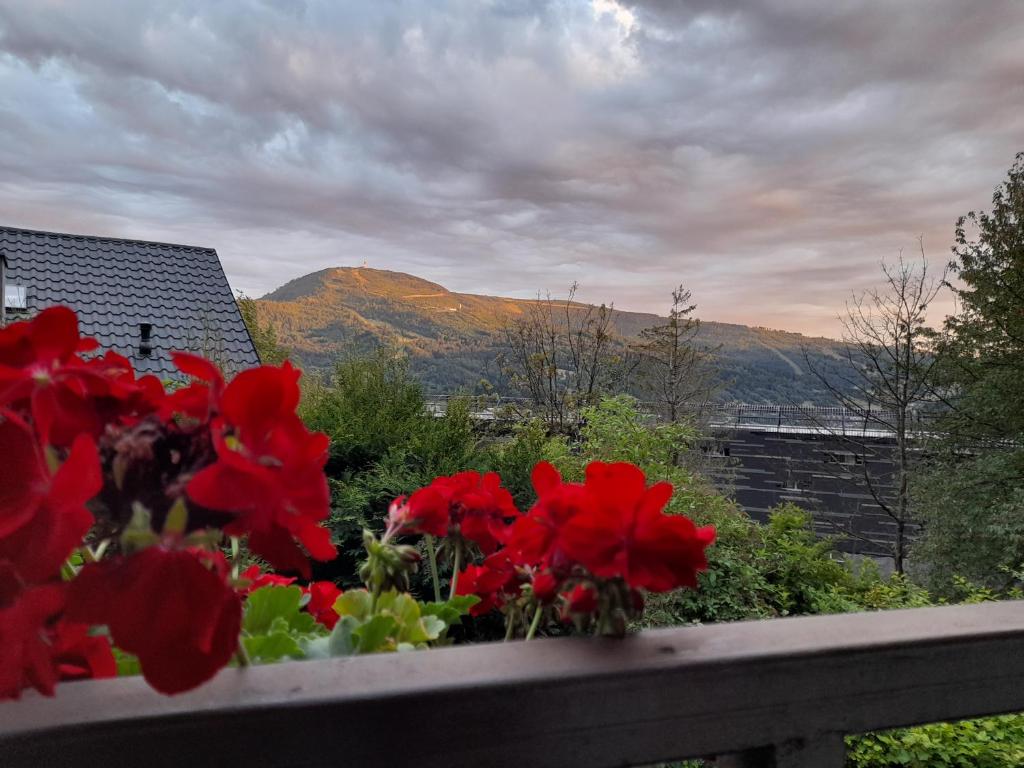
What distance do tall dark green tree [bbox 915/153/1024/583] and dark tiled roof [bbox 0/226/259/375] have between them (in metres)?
8.91

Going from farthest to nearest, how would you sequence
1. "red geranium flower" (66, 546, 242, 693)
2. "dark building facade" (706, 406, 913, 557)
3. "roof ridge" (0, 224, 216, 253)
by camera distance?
1. "dark building facade" (706, 406, 913, 557)
2. "roof ridge" (0, 224, 216, 253)
3. "red geranium flower" (66, 546, 242, 693)

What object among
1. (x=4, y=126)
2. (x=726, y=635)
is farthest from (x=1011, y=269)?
(x=4, y=126)

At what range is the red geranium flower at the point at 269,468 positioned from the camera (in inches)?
12.3

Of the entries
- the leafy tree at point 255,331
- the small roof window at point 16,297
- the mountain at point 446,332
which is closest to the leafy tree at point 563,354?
the mountain at point 446,332

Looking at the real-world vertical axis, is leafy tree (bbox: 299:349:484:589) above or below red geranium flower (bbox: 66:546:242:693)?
below

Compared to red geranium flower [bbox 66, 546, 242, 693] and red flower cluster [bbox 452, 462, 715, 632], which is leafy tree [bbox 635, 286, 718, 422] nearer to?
red flower cluster [bbox 452, 462, 715, 632]

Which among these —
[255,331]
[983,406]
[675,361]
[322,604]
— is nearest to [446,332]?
[255,331]

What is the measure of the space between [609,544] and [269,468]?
0.73ft

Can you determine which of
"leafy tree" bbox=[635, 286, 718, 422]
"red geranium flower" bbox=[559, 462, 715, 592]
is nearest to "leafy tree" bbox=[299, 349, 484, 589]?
"red geranium flower" bbox=[559, 462, 715, 592]

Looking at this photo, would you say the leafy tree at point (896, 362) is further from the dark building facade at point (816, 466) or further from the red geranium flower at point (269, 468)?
the red geranium flower at point (269, 468)

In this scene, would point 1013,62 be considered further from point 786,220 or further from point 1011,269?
point 786,220

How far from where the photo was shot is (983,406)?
7805 mm

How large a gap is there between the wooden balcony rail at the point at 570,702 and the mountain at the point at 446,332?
3922mm

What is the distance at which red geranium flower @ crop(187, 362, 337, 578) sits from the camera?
1.03 feet
